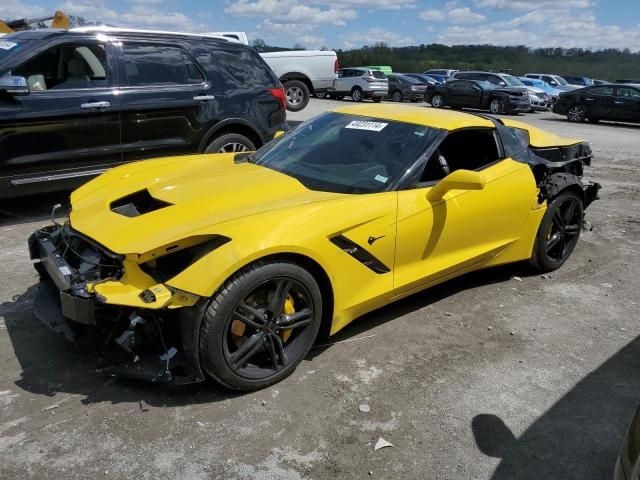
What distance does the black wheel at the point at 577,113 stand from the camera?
20.0 meters

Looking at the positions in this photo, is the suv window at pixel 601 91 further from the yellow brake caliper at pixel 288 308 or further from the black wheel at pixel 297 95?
the yellow brake caliper at pixel 288 308

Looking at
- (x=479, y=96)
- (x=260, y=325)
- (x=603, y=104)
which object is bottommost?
(x=260, y=325)

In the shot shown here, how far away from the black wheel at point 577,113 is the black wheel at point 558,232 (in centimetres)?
1711

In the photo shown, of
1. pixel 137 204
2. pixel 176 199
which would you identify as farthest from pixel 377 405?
pixel 137 204

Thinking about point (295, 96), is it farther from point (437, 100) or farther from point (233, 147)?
point (233, 147)

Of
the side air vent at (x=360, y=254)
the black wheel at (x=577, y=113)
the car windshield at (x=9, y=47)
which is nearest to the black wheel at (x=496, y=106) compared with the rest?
the black wheel at (x=577, y=113)

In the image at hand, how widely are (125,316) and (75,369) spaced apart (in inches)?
24.6

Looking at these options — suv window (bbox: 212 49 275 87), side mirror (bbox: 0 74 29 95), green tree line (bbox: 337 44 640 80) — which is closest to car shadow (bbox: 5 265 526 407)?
side mirror (bbox: 0 74 29 95)

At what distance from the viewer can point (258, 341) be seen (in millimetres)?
2951

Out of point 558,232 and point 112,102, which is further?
point 112,102

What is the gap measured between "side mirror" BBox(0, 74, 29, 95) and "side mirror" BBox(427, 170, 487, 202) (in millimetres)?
3986

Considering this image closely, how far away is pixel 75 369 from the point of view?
3.13 metres

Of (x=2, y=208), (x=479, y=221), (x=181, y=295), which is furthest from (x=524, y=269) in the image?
(x=2, y=208)

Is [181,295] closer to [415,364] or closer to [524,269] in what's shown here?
[415,364]
